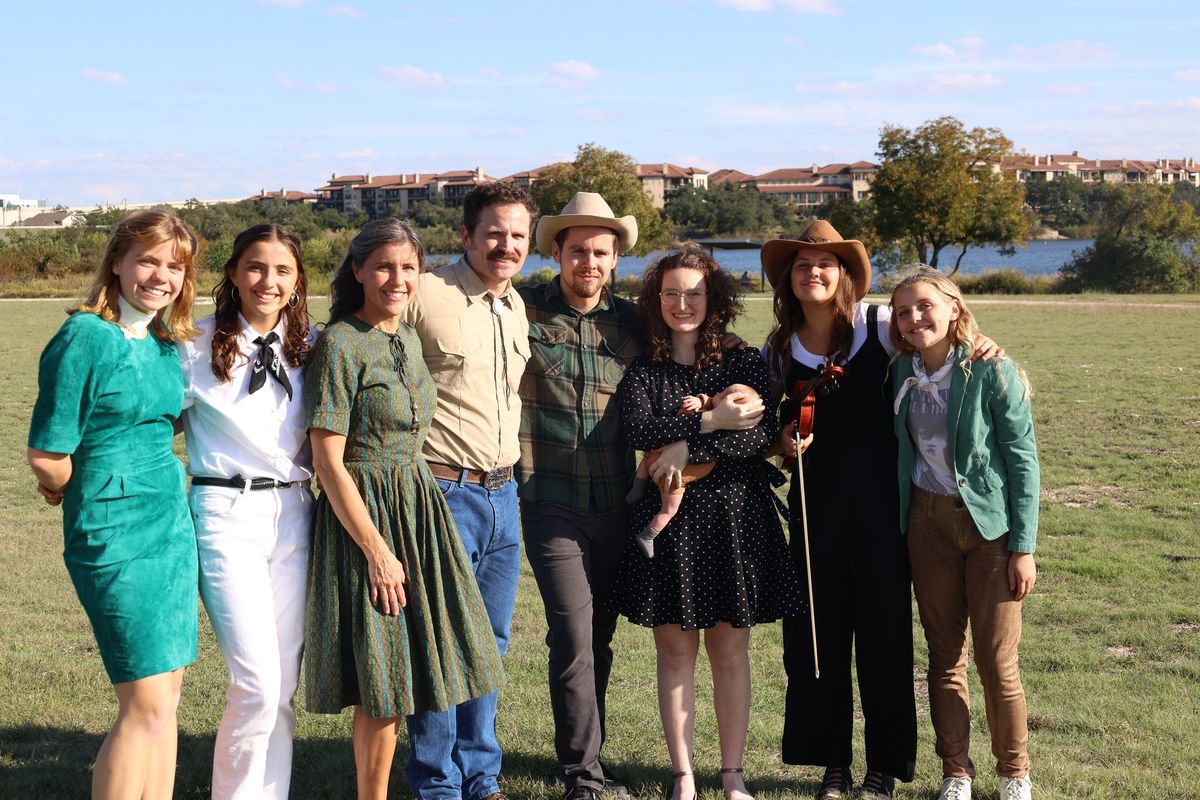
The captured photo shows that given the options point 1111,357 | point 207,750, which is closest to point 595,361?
point 207,750

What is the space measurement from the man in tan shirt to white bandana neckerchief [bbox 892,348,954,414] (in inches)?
50.2

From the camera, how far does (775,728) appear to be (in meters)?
4.80

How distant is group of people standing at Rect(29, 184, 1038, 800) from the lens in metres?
3.20

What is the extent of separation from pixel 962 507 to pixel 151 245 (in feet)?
8.54

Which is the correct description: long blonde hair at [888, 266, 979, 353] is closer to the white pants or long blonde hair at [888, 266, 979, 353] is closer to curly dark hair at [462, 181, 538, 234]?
curly dark hair at [462, 181, 538, 234]

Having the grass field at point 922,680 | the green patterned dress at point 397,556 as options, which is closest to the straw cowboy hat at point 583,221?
the green patterned dress at point 397,556

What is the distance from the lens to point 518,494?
409 centimetres

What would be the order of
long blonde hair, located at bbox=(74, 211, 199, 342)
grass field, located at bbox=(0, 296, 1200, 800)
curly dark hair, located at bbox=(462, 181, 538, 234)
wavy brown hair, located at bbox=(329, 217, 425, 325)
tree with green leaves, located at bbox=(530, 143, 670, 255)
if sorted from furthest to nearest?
tree with green leaves, located at bbox=(530, 143, 670, 255) → grass field, located at bbox=(0, 296, 1200, 800) → curly dark hair, located at bbox=(462, 181, 538, 234) → wavy brown hair, located at bbox=(329, 217, 425, 325) → long blonde hair, located at bbox=(74, 211, 199, 342)

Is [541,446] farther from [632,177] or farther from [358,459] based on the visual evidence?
[632,177]

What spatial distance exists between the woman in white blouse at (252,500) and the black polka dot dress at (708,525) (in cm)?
111

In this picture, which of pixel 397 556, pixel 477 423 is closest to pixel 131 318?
pixel 397 556

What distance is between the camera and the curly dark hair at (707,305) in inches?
155

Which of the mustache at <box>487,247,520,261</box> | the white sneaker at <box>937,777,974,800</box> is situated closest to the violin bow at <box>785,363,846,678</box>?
the white sneaker at <box>937,777,974,800</box>

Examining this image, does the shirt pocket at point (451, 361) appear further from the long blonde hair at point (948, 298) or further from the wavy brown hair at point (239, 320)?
the long blonde hair at point (948, 298)
